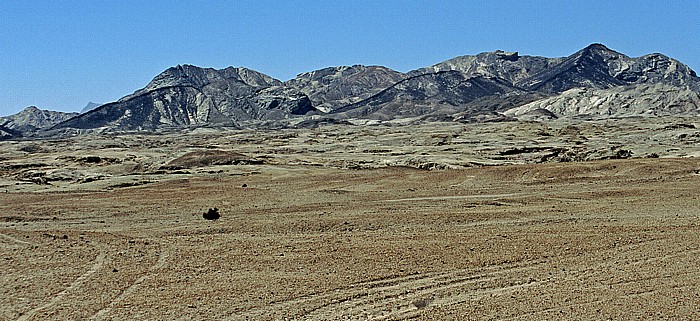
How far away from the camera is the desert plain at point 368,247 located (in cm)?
1515

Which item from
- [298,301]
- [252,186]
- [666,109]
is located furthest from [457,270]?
[666,109]

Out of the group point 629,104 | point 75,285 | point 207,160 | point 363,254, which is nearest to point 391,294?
point 363,254

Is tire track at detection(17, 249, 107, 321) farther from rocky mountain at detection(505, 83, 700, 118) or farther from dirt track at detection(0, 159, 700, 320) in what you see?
rocky mountain at detection(505, 83, 700, 118)

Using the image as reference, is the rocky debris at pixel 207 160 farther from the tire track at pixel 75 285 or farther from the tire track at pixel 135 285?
the tire track at pixel 135 285

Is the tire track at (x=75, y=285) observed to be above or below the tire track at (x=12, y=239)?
below

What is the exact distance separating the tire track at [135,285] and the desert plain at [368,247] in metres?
0.07

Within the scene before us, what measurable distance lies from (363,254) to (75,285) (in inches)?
285

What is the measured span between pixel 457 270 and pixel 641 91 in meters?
187

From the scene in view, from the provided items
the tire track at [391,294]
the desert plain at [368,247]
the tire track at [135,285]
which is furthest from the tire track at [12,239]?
the tire track at [391,294]

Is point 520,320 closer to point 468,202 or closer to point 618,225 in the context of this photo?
point 618,225

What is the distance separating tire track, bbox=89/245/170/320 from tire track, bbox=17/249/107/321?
1.22 m

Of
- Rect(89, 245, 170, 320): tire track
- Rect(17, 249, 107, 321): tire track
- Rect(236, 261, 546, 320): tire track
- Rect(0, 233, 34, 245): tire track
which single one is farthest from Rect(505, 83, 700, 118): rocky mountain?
Rect(17, 249, 107, 321): tire track

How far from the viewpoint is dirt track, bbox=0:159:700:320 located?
15.1 m

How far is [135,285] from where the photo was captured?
17.4m
